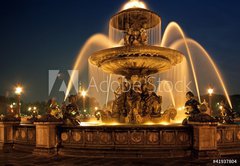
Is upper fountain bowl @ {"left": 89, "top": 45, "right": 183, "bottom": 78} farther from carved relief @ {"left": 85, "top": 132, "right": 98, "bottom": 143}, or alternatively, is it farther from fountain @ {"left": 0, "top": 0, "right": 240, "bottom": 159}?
carved relief @ {"left": 85, "top": 132, "right": 98, "bottom": 143}

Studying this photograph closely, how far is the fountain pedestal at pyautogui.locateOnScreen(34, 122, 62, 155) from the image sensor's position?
1038cm

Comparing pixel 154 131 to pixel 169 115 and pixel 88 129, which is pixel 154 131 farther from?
pixel 169 115

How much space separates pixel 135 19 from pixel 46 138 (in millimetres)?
8441

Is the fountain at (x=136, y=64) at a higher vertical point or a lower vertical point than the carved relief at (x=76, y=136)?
higher

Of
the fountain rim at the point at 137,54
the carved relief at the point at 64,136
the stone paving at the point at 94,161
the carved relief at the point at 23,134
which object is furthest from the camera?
the fountain rim at the point at 137,54

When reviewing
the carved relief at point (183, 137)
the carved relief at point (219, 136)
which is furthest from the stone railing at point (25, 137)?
the carved relief at point (219, 136)

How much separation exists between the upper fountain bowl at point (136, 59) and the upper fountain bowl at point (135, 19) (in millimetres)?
2532

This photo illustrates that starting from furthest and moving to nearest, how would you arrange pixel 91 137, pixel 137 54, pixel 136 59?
1. pixel 136 59
2. pixel 137 54
3. pixel 91 137

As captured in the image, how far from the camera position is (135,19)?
15672 millimetres

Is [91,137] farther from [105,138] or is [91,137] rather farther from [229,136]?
[229,136]

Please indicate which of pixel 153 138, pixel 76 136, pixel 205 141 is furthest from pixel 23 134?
pixel 205 141

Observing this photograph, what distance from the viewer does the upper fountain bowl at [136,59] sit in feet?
43.9

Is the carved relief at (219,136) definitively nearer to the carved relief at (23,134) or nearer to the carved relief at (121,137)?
the carved relief at (121,137)

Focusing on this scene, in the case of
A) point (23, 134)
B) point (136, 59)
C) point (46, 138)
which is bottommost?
point (23, 134)
